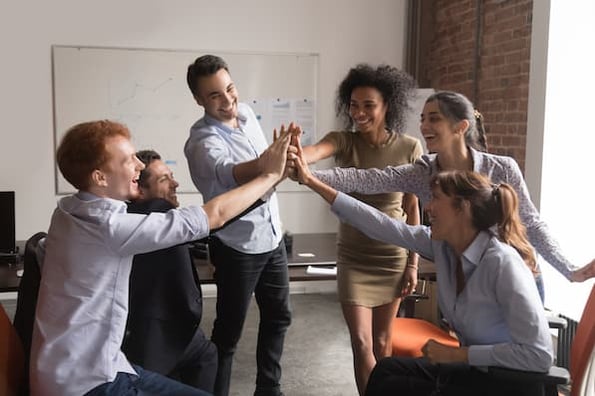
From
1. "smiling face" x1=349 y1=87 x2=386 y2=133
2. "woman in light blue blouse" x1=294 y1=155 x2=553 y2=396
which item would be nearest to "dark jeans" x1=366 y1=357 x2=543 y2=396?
"woman in light blue blouse" x1=294 y1=155 x2=553 y2=396

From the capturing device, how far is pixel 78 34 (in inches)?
198

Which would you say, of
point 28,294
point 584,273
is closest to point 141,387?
point 28,294

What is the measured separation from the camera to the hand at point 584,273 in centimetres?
244

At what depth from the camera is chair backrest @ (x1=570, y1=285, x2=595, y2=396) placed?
198 cm

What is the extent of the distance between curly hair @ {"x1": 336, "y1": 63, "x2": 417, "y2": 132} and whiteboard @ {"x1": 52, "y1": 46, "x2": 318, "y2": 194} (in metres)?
2.58

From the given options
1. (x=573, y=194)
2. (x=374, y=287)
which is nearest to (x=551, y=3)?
(x=573, y=194)

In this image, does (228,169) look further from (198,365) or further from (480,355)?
(480,355)

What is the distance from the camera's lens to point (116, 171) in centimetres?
187

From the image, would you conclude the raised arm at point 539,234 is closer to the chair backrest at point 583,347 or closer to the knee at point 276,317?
the chair backrest at point 583,347

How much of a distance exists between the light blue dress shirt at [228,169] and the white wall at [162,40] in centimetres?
283

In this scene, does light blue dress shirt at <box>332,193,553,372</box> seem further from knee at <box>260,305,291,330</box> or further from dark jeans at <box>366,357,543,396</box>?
knee at <box>260,305,291,330</box>

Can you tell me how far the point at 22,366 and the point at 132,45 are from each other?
3.61 m

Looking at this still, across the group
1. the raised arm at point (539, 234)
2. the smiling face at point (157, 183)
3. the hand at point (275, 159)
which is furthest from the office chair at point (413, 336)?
the smiling face at point (157, 183)

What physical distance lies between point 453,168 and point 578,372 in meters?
0.88
